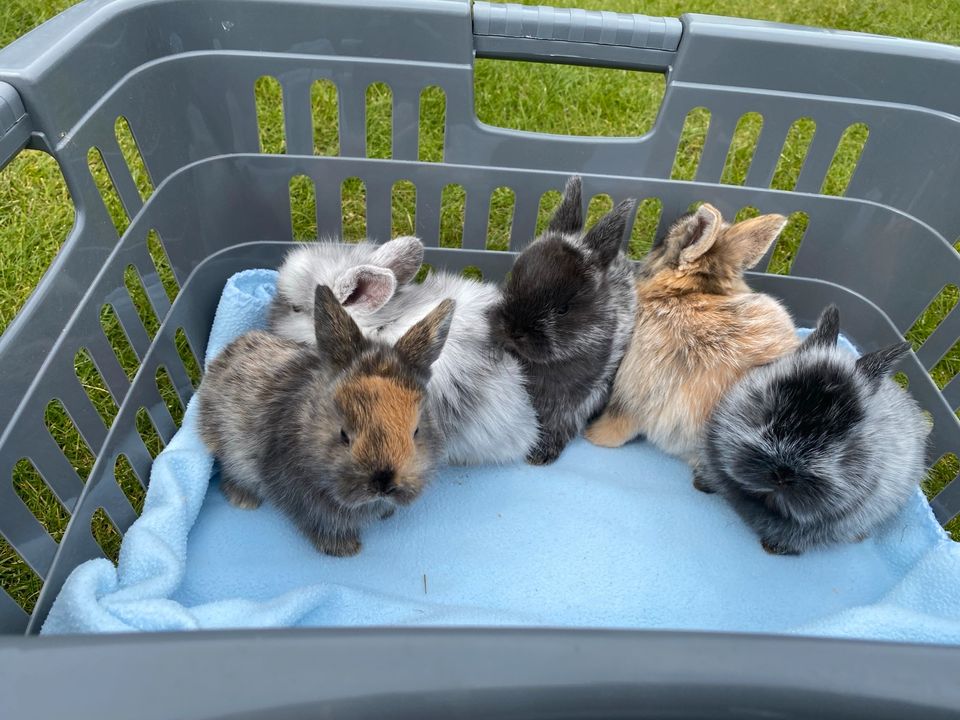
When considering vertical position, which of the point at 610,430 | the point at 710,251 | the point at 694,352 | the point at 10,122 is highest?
the point at 10,122

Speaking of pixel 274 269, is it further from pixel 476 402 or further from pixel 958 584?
pixel 958 584

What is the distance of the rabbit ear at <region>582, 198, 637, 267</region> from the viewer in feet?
6.91

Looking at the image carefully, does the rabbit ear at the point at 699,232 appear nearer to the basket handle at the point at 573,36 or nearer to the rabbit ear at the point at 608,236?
the rabbit ear at the point at 608,236

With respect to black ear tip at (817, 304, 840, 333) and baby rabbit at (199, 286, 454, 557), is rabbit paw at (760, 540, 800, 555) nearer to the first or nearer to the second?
black ear tip at (817, 304, 840, 333)

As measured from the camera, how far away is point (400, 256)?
2270 millimetres

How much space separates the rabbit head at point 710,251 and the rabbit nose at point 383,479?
117 cm

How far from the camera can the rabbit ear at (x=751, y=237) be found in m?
2.25

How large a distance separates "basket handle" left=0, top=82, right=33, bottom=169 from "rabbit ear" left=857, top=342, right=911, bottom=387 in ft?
6.82

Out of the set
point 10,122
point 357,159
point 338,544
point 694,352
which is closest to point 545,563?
point 338,544

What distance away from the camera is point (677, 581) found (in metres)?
2.31

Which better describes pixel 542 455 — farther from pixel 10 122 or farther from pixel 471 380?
pixel 10 122

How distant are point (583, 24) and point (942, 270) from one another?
1371 millimetres

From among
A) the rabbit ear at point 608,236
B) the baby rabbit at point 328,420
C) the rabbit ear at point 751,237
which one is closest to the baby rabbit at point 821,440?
the rabbit ear at point 751,237

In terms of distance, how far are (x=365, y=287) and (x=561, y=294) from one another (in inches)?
22.4
